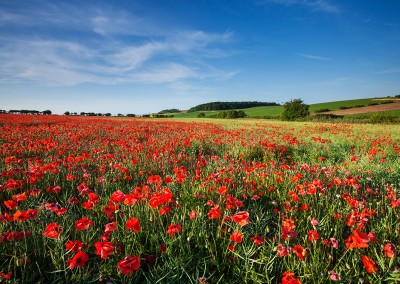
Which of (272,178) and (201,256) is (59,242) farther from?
(272,178)

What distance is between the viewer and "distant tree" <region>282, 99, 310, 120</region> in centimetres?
4594

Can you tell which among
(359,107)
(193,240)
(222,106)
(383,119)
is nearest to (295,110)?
(383,119)

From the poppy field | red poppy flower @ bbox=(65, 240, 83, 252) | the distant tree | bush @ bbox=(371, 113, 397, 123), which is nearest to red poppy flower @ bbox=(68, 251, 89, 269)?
the poppy field

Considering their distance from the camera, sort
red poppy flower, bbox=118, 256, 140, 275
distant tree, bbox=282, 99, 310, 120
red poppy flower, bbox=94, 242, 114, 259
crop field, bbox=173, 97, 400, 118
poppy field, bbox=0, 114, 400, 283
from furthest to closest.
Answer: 1. crop field, bbox=173, 97, 400, 118
2. distant tree, bbox=282, 99, 310, 120
3. poppy field, bbox=0, 114, 400, 283
4. red poppy flower, bbox=94, 242, 114, 259
5. red poppy flower, bbox=118, 256, 140, 275

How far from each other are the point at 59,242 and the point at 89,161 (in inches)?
151

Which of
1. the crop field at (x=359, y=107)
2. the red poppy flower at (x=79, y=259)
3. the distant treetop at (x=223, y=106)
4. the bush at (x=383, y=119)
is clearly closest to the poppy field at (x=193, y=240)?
the red poppy flower at (x=79, y=259)

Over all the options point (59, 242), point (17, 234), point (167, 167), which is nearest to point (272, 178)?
point (167, 167)

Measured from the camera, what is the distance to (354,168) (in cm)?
529

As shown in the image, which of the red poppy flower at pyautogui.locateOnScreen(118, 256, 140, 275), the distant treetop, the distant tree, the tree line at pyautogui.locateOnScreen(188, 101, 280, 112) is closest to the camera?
the red poppy flower at pyautogui.locateOnScreen(118, 256, 140, 275)

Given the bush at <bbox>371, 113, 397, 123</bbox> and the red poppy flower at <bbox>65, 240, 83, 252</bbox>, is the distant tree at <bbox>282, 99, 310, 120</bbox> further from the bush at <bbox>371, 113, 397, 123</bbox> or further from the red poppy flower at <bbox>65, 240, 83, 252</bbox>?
the red poppy flower at <bbox>65, 240, 83, 252</bbox>

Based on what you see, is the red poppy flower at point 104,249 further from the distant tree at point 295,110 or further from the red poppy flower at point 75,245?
the distant tree at point 295,110

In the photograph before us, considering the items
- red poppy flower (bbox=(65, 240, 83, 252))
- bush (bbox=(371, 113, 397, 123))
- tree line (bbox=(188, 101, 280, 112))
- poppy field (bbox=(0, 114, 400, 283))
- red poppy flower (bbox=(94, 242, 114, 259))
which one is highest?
tree line (bbox=(188, 101, 280, 112))

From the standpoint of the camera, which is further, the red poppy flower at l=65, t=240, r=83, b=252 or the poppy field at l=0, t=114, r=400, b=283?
the poppy field at l=0, t=114, r=400, b=283

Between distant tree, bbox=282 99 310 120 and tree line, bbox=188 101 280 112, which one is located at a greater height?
tree line, bbox=188 101 280 112
